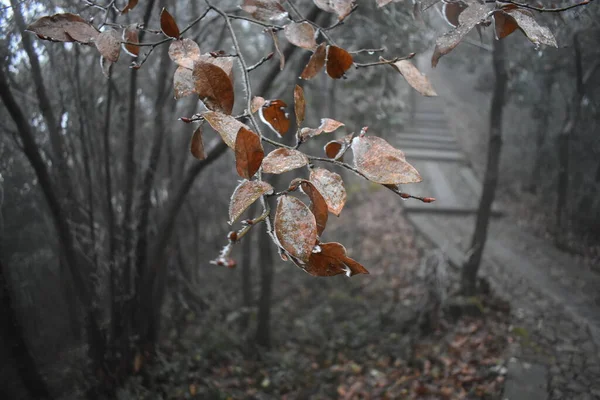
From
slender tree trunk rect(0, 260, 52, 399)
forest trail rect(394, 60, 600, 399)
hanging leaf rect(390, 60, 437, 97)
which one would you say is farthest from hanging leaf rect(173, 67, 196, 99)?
forest trail rect(394, 60, 600, 399)

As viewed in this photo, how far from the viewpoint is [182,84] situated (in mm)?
902

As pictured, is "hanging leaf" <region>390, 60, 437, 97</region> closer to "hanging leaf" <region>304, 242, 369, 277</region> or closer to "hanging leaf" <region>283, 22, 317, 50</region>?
"hanging leaf" <region>283, 22, 317, 50</region>

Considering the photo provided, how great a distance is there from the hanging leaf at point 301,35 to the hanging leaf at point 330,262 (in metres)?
0.62

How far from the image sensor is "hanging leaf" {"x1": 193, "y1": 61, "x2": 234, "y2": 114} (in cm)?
79

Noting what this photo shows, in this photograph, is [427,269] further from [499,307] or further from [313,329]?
[313,329]

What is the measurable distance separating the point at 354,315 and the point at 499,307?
1.70m

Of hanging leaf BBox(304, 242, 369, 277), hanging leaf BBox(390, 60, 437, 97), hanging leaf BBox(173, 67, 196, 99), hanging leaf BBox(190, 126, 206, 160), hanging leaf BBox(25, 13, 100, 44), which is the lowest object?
hanging leaf BBox(304, 242, 369, 277)

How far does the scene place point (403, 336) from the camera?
161 inches

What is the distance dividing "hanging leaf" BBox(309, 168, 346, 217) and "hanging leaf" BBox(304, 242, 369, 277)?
0.22ft

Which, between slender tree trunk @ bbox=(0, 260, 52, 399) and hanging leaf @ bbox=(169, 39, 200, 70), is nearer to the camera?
hanging leaf @ bbox=(169, 39, 200, 70)

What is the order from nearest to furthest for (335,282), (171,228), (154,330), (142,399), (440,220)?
(142,399) < (171,228) < (154,330) < (335,282) < (440,220)

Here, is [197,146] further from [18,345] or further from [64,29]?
[18,345]

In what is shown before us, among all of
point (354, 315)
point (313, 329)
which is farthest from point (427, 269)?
point (313, 329)

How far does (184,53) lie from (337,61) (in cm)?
38
